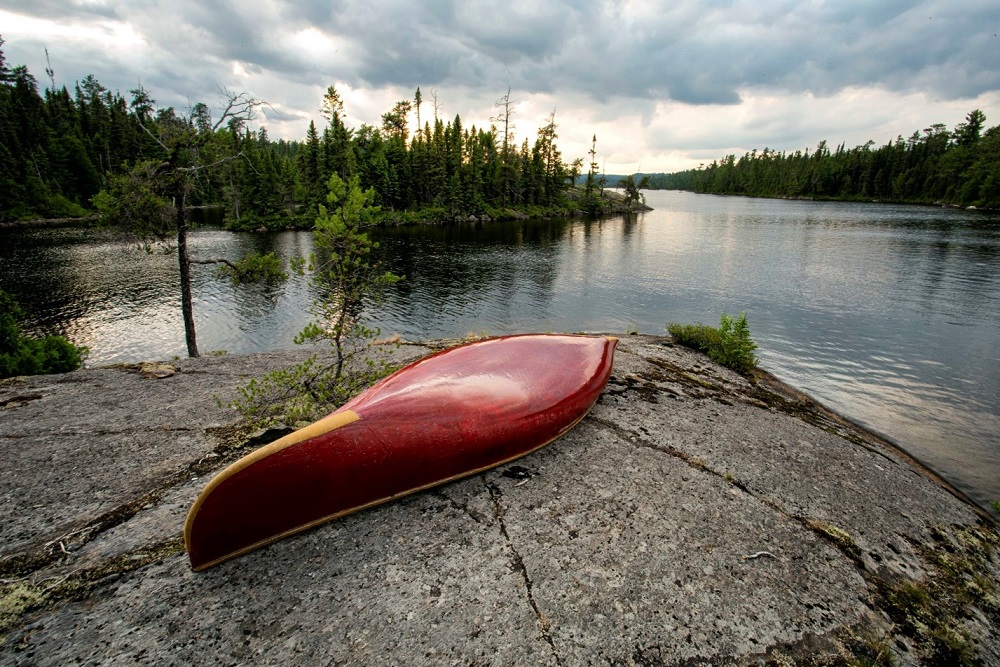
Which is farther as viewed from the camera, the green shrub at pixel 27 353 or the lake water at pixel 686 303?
the lake water at pixel 686 303

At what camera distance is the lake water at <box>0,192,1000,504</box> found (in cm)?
1450

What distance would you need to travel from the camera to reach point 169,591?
4262 millimetres

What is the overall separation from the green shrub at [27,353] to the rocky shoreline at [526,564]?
497cm

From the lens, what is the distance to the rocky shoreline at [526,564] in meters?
3.98

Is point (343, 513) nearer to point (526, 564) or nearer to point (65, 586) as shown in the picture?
point (526, 564)

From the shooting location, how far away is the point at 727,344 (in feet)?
46.6

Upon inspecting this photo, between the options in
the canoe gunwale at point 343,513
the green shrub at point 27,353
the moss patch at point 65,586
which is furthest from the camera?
the green shrub at point 27,353

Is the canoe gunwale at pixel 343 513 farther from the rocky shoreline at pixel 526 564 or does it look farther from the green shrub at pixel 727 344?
the green shrub at pixel 727 344

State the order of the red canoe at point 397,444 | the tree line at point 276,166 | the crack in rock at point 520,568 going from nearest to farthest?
1. the crack in rock at point 520,568
2. the red canoe at point 397,444
3. the tree line at point 276,166

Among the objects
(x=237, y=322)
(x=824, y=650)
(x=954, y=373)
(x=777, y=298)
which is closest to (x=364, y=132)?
(x=237, y=322)

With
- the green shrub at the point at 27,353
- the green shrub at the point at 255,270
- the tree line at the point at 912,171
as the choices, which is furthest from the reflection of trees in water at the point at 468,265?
the tree line at the point at 912,171

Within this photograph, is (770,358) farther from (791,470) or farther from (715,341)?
(791,470)

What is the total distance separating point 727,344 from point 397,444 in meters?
12.4

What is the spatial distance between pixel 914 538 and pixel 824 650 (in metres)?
3.51
